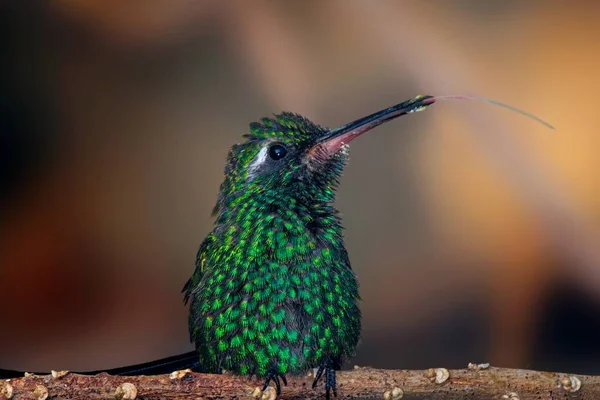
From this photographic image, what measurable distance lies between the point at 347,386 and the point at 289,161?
1.57 feet

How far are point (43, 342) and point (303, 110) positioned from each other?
110cm

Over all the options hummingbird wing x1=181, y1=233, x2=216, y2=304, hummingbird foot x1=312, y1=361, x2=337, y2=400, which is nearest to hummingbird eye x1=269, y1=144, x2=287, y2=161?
hummingbird wing x1=181, y1=233, x2=216, y2=304

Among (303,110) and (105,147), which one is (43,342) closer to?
(105,147)

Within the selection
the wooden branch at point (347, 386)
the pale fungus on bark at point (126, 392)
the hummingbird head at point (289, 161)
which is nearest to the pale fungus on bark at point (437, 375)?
the wooden branch at point (347, 386)

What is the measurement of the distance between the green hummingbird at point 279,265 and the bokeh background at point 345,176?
83cm

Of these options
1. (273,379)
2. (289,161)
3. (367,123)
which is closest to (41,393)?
(273,379)

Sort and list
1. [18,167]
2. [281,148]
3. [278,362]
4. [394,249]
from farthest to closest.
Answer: [394,249] → [18,167] → [281,148] → [278,362]

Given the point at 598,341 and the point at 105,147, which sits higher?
the point at 105,147

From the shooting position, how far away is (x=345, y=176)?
257 centimetres

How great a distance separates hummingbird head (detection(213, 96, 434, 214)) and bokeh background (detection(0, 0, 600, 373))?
2.66 ft

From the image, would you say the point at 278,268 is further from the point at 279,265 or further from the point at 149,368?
the point at 149,368

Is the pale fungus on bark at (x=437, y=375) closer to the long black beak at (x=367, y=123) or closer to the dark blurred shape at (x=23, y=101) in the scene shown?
the long black beak at (x=367, y=123)

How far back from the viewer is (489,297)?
8.52ft

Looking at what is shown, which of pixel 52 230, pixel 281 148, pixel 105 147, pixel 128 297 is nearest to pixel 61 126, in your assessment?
pixel 105 147
